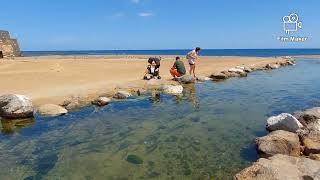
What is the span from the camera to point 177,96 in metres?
19.0

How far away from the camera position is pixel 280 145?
32.1 feet

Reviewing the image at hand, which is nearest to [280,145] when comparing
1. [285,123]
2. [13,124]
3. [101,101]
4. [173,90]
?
[285,123]

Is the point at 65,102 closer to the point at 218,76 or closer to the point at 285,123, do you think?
the point at 285,123

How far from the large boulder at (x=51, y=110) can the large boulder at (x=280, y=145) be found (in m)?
8.17

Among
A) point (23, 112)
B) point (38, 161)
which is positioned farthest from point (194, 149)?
point (23, 112)

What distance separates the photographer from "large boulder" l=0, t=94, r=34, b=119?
45.8ft

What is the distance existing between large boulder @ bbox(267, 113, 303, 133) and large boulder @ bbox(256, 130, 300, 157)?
38.7 inches

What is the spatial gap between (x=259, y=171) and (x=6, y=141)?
318 inches

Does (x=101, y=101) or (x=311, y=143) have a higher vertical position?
(x=101, y=101)

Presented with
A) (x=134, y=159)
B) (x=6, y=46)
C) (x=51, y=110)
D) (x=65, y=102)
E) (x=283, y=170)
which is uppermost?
(x=6, y=46)

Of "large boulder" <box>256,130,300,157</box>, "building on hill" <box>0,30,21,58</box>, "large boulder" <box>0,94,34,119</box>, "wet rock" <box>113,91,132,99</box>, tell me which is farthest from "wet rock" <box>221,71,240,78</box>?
"building on hill" <box>0,30,21,58</box>

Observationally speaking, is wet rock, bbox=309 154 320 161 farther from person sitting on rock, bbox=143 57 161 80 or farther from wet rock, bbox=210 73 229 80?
wet rock, bbox=210 73 229 80

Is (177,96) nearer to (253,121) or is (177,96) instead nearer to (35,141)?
(253,121)

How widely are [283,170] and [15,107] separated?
1054 cm
